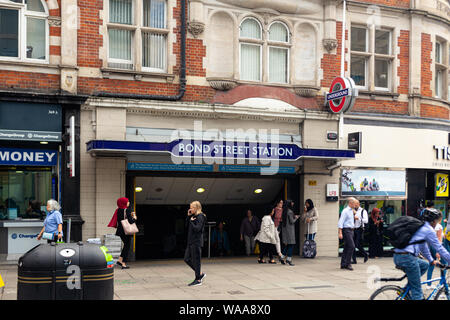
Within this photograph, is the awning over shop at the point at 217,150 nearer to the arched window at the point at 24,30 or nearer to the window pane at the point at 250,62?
the window pane at the point at 250,62

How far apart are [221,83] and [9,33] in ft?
18.0

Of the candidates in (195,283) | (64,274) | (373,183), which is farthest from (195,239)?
(373,183)

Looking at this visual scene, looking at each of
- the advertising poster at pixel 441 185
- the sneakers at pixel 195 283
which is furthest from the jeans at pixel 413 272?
the advertising poster at pixel 441 185

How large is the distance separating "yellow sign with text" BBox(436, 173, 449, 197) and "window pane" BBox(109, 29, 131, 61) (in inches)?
433

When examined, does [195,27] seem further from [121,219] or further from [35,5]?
[121,219]

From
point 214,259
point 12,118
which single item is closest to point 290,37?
point 214,259

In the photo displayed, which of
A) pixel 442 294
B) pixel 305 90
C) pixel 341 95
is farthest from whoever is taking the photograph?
pixel 305 90

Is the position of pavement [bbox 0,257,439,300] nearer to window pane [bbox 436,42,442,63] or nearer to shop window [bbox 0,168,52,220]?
shop window [bbox 0,168,52,220]

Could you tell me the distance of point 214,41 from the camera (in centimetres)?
1453

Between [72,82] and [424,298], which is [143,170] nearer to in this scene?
[72,82]

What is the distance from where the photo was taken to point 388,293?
6.98m

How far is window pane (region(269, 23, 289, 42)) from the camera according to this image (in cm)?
1528

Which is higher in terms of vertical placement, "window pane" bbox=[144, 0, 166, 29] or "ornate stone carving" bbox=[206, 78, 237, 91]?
"window pane" bbox=[144, 0, 166, 29]

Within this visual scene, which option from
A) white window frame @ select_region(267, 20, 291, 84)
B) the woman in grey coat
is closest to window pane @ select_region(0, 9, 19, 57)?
white window frame @ select_region(267, 20, 291, 84)
